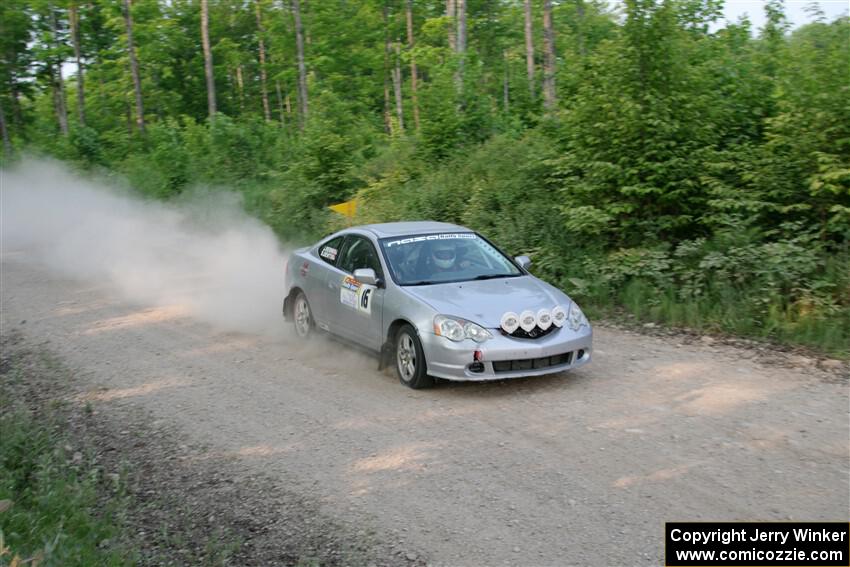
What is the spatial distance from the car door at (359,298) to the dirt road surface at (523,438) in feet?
1.45

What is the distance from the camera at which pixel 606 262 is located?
12.1m

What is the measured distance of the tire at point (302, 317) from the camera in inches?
406

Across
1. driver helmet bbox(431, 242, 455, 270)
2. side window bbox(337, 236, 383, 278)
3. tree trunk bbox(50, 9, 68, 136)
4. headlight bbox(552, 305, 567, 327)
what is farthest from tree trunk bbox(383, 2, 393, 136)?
headlight bbox(552, 305, 567, 327)

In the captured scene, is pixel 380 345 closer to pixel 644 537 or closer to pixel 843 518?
pixel 644 537

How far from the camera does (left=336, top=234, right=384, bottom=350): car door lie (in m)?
8.72

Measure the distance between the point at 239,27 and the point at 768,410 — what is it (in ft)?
165

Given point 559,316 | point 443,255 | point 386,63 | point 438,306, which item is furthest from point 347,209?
point 386,63

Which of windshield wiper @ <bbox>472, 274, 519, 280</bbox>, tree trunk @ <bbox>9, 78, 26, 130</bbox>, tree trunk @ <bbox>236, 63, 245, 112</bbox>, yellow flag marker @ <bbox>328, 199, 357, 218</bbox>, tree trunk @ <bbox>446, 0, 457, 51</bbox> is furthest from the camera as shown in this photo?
tree trunk @ <bbox>236, 63, 245, 112</bbox>

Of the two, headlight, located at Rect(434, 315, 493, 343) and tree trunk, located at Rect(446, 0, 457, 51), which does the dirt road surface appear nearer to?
headlight, located at Rect(434, 315, 493, 343)

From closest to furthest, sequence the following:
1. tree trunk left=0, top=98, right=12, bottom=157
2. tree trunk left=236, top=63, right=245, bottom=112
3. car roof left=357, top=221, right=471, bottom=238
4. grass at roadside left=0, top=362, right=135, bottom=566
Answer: grass at roadside left=0, top=362, right=135, bottom=566
car roof left=357, top=221, right=471, bottom=238
tree trunk left=0, top=98, right=12, bottom=157
tree trunk left=236, top=63, right=245, bottom=112

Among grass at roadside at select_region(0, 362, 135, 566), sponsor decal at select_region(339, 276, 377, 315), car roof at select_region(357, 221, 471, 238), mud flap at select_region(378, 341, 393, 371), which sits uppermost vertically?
car roof at select_region(357, 221, 471, 238)

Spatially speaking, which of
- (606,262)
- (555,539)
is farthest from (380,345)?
(606,262)

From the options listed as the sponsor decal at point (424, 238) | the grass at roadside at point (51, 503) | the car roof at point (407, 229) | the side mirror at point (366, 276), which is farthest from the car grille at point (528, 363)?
the grass at roadside at point (51, 503)

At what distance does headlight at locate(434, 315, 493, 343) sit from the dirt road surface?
632mm
